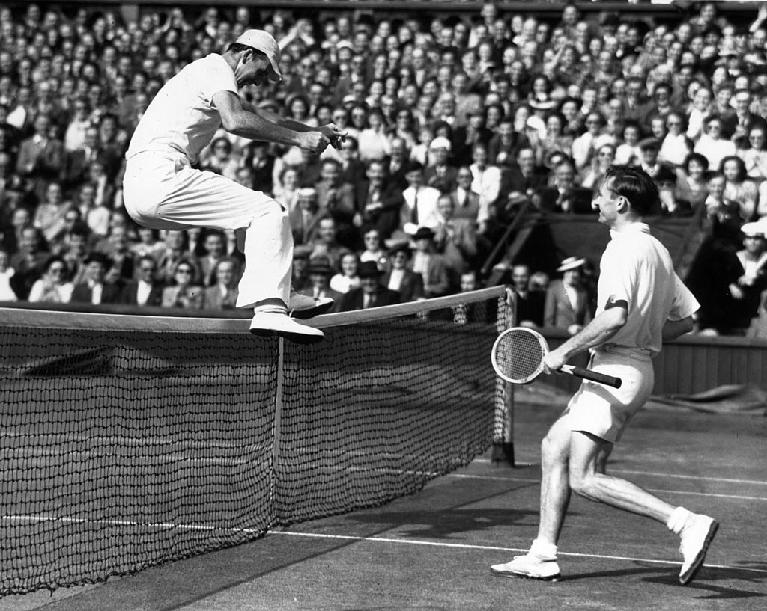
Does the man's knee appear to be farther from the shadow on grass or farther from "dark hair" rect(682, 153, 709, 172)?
"dark hair" rect(682, 153, 709, 172)


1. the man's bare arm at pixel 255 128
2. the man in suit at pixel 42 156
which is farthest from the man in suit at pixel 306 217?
the man's bare arm at pixel 255 128

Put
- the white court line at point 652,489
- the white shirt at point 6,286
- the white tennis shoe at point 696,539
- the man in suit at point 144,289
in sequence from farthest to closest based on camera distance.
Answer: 1. the white shirt at point 6,286
2. the man in suit at point 144,289
3. the white court line at point 652,489
4. the white tennis shoe at point 696,539

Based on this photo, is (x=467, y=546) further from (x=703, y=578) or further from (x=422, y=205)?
(x=422, y=205)

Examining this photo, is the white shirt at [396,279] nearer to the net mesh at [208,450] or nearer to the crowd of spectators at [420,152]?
the crowd of spectators at [420,152]

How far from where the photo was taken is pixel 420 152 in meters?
20.8

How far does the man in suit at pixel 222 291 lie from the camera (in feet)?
62.2

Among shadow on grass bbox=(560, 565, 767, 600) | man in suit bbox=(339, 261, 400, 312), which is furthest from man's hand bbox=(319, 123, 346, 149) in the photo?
man in suit bbox=(339, 261, 400, 312)

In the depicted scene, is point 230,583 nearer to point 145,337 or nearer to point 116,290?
point 145,337

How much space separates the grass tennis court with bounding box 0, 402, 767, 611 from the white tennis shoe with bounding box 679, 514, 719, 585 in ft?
0.61

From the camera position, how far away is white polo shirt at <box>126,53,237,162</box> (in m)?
8.79

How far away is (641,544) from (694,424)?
7728mm

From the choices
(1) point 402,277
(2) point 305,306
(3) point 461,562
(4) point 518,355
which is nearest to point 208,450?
(2) point 305,306

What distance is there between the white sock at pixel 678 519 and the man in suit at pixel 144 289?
1264 cm

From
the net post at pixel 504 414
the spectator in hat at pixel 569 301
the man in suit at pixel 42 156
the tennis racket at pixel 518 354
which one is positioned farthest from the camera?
the man in suit at pixel 42 156
